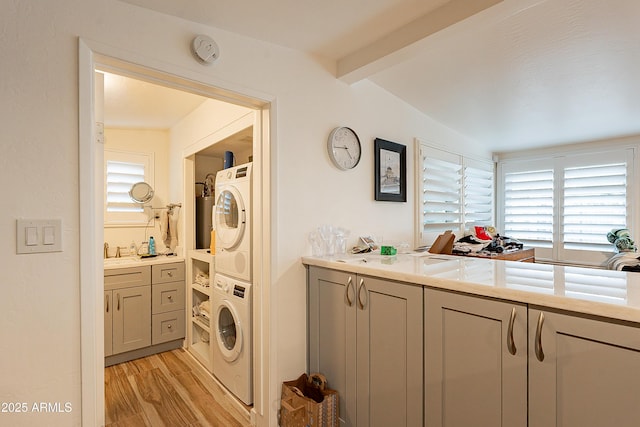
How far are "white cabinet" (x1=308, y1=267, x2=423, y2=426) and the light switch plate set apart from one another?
1.26m

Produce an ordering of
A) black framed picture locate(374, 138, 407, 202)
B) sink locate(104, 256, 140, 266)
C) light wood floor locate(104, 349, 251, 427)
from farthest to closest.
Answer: sink locate(104, 256, 140, 266) → black framed picture locate(374, 138, 407, 202) → light wood floor locate(104, 349, 251, 427)

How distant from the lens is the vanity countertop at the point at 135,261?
283 centimetres

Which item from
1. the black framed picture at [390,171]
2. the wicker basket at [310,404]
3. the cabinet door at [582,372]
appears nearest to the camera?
the cabinet door at [582,372]

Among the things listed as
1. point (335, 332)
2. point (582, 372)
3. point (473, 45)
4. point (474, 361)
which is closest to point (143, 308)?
point (335, 332)

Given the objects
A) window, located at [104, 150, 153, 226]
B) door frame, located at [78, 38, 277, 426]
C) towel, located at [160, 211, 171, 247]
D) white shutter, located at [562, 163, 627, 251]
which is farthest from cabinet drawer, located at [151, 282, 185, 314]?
white shutter, located at [562, 163, 627, 251]

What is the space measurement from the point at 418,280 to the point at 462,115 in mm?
2220

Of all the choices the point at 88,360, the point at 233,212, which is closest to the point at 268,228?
the point at 233,212

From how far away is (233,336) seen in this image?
239 centimetres

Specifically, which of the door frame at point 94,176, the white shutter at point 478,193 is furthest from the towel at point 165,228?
the white shutter at point 478,193

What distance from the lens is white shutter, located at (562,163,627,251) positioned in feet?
11.4

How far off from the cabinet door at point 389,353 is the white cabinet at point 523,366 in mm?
57

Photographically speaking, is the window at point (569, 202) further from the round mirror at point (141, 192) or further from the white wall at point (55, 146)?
the round mirror at point (141, 192)

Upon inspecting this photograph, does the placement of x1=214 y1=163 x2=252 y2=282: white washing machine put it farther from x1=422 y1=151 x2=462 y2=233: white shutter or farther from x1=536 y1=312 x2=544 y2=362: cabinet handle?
x1=422 y1=151 x2=462 y2=233: white shutter

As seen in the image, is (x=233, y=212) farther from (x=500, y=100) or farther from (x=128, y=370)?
(x=500, y=100)
